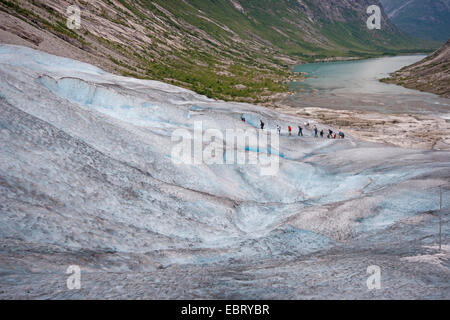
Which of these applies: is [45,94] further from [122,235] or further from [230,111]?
[230,111]

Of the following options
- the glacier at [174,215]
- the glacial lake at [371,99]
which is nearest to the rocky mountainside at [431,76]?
the glacial lake at [371,99]

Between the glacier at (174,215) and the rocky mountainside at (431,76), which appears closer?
the glacier at (174,215)

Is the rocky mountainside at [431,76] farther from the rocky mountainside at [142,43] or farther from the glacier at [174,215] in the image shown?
the glacier at [174,215]

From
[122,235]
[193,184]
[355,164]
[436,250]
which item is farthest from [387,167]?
[122,235]

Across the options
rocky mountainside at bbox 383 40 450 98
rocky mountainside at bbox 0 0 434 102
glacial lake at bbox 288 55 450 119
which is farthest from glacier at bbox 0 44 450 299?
rocky mountainside at bbox 383 40 450 98

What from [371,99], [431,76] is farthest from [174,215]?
[431,76]
